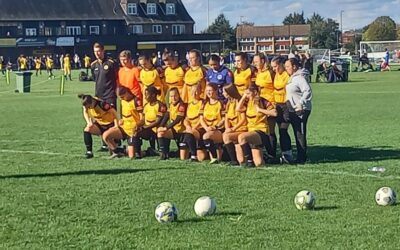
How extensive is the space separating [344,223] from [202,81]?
610 cm

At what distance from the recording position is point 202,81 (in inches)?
535

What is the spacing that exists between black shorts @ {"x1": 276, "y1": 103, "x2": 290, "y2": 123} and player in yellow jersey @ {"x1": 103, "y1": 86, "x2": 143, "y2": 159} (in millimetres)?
2604

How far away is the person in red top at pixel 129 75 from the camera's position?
1446 centimetres

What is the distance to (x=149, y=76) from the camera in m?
14.3

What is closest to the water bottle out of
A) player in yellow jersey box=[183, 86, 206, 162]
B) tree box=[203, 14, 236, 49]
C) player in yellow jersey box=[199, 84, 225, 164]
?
player in yellow jersey box=[199, 84, 225, 164]

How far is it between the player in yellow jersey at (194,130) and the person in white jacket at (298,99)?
5.26ft

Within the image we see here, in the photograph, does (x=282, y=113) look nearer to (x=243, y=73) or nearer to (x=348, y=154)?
(x=243, y=73)

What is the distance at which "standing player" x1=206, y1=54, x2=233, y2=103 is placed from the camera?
43.1 ft

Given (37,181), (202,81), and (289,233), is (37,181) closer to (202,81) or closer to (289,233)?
(202,81)

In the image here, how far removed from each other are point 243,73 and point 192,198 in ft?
14.2

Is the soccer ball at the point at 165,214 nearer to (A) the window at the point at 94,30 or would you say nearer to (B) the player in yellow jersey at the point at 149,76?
(B) the player in yellow jersey at the point at 149,76

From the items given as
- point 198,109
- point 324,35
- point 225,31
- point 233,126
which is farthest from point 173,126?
point 324,35

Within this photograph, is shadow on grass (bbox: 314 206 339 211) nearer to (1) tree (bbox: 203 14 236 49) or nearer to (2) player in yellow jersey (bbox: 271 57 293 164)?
(2) player in yellow jersey (bbox: 271 57 293 164)

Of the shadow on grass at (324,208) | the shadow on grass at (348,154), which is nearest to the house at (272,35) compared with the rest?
the shadow on grass at (348,154)
